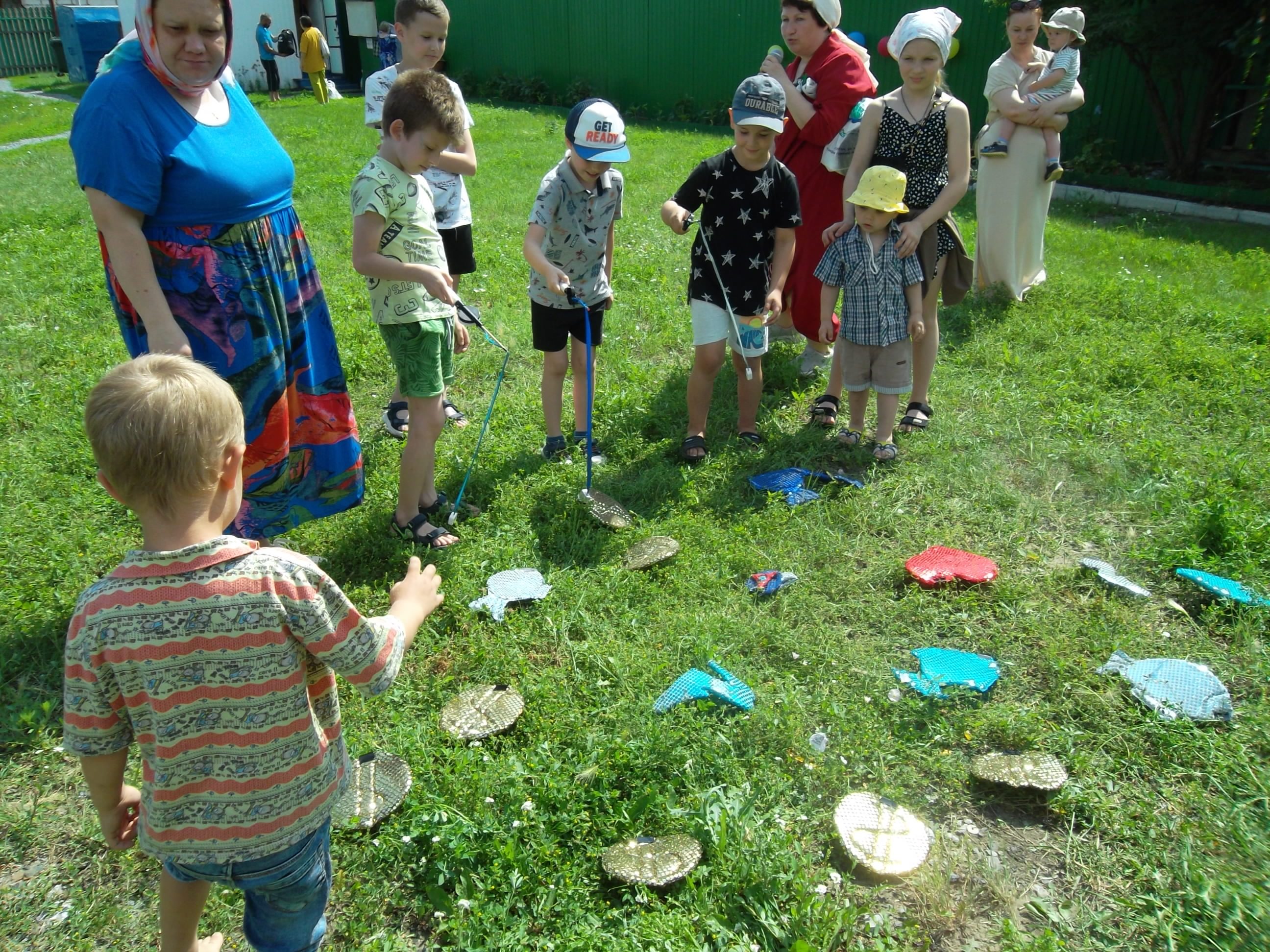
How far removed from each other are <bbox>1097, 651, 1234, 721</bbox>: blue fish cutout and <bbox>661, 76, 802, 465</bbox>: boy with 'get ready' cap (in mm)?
2094

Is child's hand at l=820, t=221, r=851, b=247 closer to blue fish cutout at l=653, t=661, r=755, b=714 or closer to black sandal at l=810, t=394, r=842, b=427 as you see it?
black sandal at l=810, t=394, r=842, b=427

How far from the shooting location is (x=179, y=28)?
2.45 m

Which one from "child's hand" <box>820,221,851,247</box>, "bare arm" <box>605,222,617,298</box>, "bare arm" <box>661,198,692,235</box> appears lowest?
"bare arm" <box>605,222,617,298</box>

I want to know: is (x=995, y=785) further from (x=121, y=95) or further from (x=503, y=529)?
(x=121, y=95)

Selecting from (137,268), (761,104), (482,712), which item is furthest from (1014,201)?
(137,268)

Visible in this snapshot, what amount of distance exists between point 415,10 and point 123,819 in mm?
3839

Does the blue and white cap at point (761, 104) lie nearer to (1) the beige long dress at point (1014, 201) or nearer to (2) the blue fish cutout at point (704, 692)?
(2) the blue fish cutout at point (704, 692)

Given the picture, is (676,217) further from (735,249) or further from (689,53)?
(689,53)

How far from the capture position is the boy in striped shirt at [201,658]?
1.53 meters

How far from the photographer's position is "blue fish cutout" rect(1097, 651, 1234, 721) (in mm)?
2807

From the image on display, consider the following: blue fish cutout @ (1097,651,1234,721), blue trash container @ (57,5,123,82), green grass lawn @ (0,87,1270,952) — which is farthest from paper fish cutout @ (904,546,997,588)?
blue trash container @ (57,5,123,82)

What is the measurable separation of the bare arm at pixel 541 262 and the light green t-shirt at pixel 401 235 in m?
0.38

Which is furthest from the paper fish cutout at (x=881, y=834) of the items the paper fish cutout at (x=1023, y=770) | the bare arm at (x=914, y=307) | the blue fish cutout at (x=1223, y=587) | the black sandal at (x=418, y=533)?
the bare arm at (x=914, y=307)

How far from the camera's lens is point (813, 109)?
4.90 m
